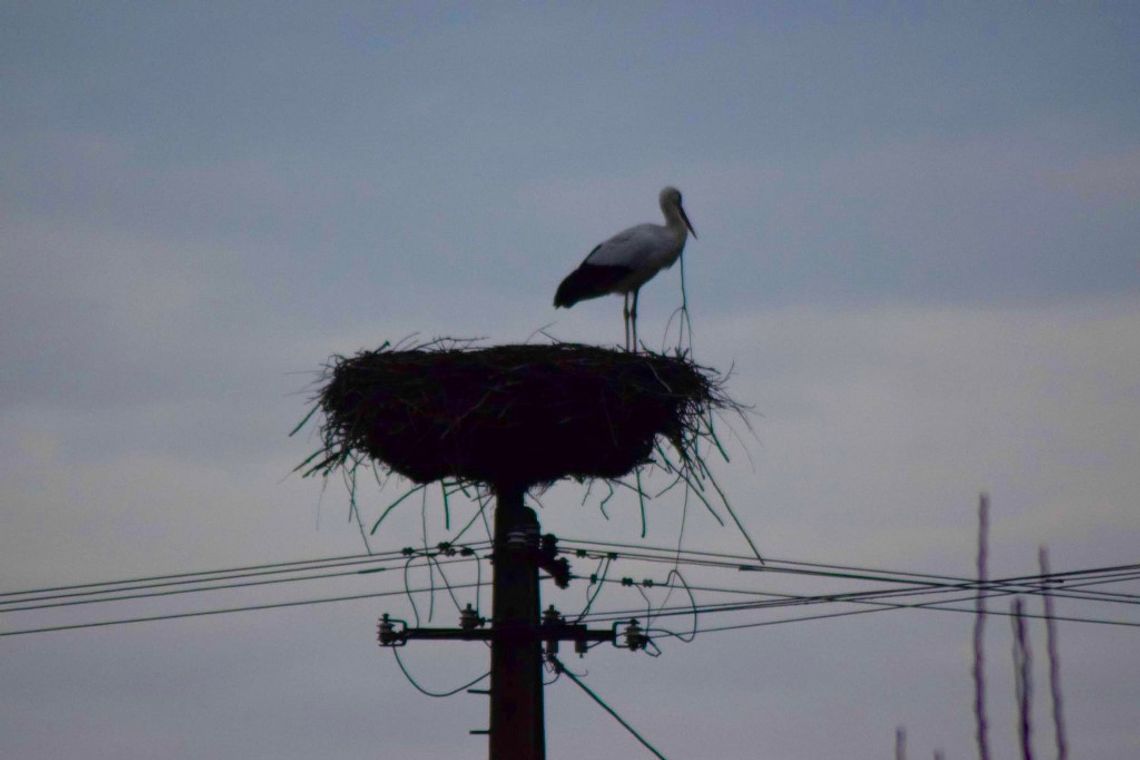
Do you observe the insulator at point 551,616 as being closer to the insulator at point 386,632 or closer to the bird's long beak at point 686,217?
the insulator at point 386,632

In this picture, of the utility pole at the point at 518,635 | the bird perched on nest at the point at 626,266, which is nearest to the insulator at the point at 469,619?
the utility pole at the point at 518,635

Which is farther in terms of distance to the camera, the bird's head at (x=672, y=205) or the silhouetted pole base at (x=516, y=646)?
the bird's head at (x=672, y=205)

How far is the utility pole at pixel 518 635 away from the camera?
6.25 metres

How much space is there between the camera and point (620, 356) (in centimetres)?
715

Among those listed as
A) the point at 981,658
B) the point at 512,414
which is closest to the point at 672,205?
the point at 512,414

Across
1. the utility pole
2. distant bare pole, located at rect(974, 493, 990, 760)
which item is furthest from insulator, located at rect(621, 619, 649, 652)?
distant bare pole, located at rect(974, 493, 990, 760)

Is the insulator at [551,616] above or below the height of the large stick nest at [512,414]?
below

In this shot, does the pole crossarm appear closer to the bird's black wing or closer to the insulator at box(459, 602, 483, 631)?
the insulator at box(459, 602, 483, 631)

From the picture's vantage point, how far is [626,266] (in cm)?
1014

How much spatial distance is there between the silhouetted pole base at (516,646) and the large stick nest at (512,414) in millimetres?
302

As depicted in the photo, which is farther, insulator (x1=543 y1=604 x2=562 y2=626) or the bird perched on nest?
the bird perched on nest

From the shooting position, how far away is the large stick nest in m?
6.75

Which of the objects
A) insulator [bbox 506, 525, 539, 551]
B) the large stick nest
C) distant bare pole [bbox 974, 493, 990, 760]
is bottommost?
distant bare pole [bbox 974, 493, 990, 760]

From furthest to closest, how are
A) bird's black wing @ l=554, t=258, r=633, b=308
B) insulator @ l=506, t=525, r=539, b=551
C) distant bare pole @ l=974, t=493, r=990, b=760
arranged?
bird's black wing @ l=554, t=258, r=633, b=308
insulator @ l=506, t=525, r=539, b=551
distant bare pole @ l=974, t=493, r=990, b=760
